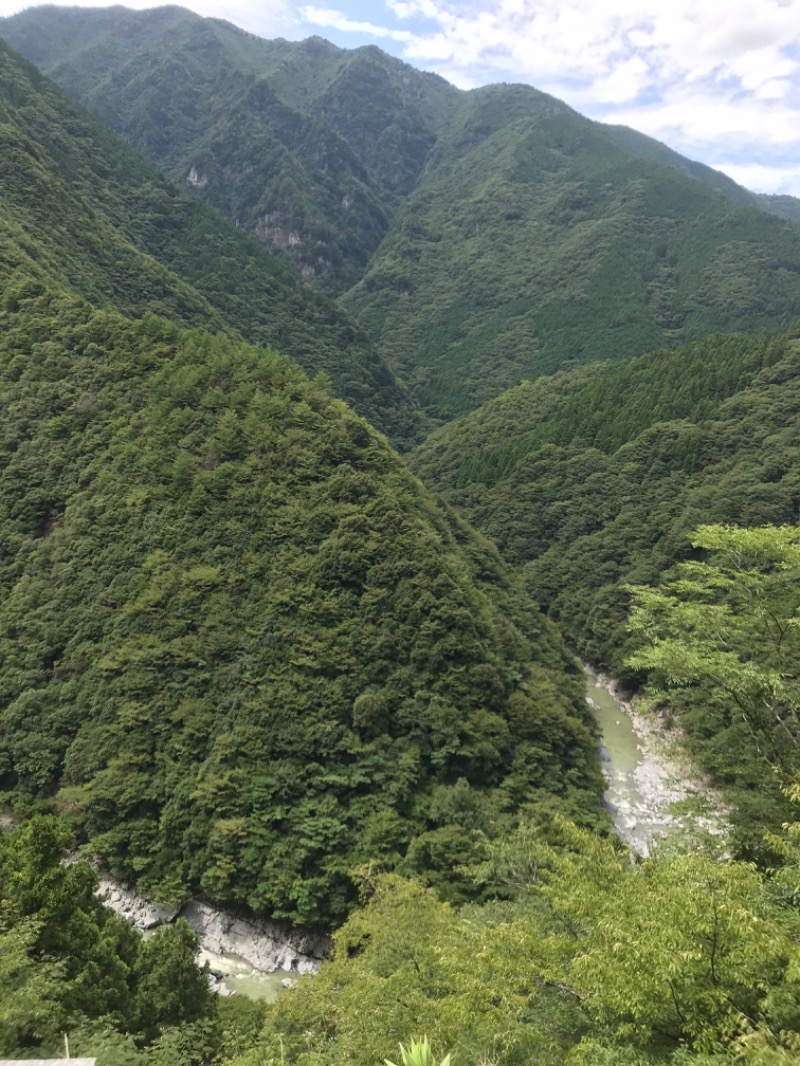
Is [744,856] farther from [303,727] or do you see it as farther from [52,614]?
[52,614]

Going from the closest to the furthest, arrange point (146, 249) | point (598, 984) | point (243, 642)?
1. point (598, 984)
2. point (243, 642)
3. point (146, 249)

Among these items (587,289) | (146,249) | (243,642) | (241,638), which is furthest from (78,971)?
(587,289)

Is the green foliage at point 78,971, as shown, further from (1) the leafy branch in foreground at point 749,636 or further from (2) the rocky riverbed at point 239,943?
(1) the leafy branch in foreground at point 749,636

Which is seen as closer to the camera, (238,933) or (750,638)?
(750,638)

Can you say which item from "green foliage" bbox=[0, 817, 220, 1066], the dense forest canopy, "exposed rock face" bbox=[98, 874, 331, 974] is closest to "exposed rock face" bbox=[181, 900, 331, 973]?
"exposed rock face" bbox=[98, 874, 331, 974]

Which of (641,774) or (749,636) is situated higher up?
(749,636)

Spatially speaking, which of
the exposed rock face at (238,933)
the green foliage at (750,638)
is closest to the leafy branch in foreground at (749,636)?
the green foliage at (750,638)

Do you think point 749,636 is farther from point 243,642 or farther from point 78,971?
point 243,642
